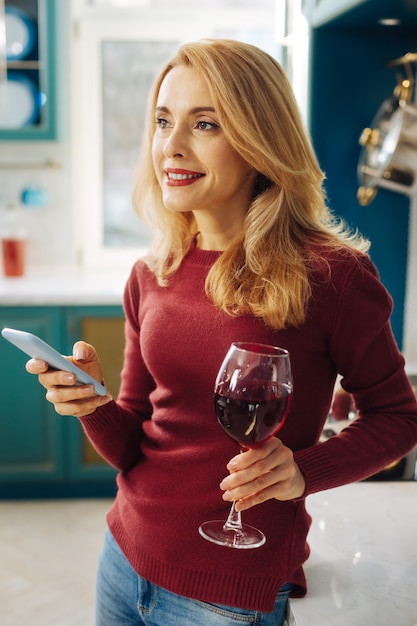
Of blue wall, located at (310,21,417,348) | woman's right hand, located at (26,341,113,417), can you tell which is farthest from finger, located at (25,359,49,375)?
blue wall, located at (310,21,417,348)

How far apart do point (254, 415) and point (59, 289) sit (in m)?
2.38

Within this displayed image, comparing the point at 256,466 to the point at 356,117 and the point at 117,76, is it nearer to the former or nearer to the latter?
the point at 356,117

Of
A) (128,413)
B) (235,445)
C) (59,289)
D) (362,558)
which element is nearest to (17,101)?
(59,289)

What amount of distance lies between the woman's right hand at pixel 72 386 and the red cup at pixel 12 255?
2332 millimetres

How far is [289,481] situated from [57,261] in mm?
2915

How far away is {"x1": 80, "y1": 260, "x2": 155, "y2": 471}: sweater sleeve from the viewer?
1.19 m

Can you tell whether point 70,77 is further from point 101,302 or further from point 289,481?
point 289,481

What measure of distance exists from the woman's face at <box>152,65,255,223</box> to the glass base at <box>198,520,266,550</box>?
1.64 feet

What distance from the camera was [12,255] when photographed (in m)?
3.35

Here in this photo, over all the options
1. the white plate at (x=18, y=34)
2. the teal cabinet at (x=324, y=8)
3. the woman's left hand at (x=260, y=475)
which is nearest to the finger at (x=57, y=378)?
the woman's left hand at (x=260, y=475)

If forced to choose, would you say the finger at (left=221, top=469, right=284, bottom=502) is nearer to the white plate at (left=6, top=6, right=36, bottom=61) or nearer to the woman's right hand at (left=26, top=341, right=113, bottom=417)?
the woman's right hand at (left=26, top=341, right=113, bottom=417)

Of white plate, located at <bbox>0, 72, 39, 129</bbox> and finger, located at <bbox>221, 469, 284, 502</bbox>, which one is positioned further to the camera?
white plate, located at <bbox>0, 72, 39, 129</bbox>

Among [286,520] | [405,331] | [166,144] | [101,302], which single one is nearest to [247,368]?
[286,520]

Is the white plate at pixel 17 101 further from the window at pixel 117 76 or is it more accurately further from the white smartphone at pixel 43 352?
the white smartphone at pixel 43 352
